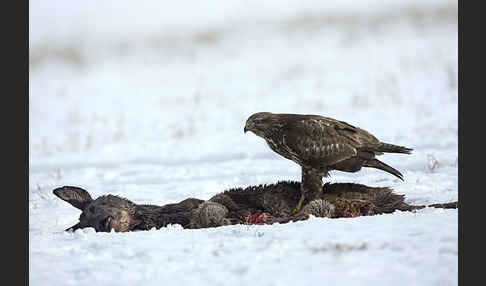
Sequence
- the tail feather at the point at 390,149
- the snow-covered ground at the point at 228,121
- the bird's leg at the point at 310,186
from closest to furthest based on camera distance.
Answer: the snow-covered ground at the point at 228,121, the bird's leg at the point at 310,186, the tail feather at the point at 390,149

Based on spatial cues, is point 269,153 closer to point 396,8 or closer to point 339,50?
point 339,50

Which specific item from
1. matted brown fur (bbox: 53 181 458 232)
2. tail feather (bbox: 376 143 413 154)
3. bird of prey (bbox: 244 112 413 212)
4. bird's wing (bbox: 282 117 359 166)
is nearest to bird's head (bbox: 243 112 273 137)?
bird of prey (bbox: 244 112 413 212)

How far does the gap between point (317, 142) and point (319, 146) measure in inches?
1.9

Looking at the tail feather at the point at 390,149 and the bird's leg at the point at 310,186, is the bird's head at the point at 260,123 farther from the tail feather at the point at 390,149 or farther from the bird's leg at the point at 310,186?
the tail feather at the point at 390,149

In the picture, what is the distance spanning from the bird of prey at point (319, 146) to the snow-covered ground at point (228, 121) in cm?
90

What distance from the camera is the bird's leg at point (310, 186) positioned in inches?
237

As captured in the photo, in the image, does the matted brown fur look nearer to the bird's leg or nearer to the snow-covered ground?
the bird's leg

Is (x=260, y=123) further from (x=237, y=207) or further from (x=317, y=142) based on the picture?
(x=237, y=207)

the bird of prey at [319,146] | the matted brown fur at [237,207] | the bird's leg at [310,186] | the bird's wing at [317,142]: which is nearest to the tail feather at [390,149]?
the bird of prey at [319,146]

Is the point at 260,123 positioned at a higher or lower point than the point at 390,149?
higher

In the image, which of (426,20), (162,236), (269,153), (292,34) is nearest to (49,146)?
(269,153)

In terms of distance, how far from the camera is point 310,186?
605 cm

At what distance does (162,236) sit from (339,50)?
654 inches

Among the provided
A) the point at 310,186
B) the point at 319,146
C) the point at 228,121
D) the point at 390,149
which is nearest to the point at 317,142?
the point at 319,146
